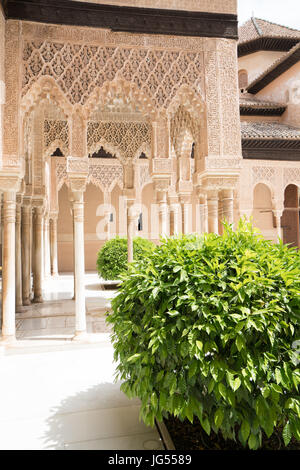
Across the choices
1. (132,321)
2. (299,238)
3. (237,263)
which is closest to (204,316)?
(237,263)

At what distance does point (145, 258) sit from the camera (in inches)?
91.0

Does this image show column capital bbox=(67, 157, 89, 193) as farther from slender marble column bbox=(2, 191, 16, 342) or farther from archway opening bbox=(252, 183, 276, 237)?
archway opening bbox=(252, 183, 276, 237)

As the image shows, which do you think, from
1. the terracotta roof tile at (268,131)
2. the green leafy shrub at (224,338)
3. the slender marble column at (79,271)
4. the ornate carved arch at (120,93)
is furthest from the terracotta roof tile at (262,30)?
the green leafy shrub at (224,338)

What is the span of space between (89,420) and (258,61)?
1671 centimetres

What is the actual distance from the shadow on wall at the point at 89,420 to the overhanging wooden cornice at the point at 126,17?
4567 mm

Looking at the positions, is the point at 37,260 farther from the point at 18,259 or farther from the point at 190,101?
the point at 190,101

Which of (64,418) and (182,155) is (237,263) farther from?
(182,155)

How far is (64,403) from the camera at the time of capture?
8.95ft

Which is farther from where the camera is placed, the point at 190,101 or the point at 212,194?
the point at 212,194

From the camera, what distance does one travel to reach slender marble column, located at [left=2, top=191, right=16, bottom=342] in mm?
4230

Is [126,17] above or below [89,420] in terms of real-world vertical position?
above

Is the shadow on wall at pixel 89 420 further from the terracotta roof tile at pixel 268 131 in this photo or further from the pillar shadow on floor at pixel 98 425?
the terracotta roof tile at pixel 268 131

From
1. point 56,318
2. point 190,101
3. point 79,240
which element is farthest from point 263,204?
point 79,240

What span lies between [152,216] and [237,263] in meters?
15.5
